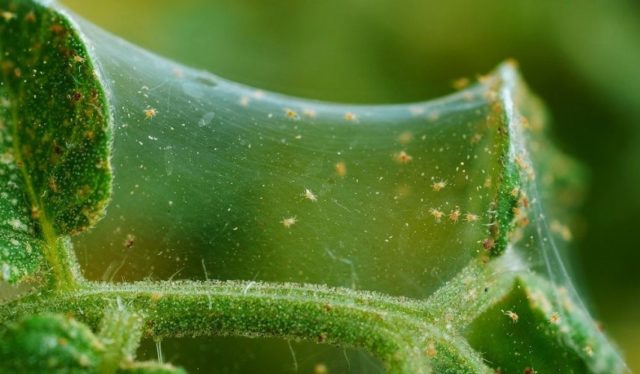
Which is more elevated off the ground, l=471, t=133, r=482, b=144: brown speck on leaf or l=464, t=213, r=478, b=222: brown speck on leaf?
l=471, t=133, r=482, b=144: brown speck on leaf

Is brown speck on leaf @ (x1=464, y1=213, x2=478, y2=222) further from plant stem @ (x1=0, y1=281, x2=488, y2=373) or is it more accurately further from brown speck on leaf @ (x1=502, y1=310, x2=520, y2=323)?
plant stem @ (x1=0, y1=281, x2=488, y2=373)

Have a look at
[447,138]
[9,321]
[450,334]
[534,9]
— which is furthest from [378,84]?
[9,321]

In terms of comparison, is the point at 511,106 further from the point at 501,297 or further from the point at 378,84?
the point at 378,84

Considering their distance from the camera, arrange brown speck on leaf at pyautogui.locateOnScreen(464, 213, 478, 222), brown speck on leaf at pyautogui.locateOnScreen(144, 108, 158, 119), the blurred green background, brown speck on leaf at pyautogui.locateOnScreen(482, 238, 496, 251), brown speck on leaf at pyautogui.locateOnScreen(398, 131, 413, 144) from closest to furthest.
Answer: brown speck on leaf at pyautogui.locateOnScreen(482, 238, 496, 251), brown speck on leaf at pyautogui.locateOnScreen(464, 213, 478, 222), brown speck on leaf at pyautogui.locateOnScreen(144, 108, 158, 119), brown speck on leaf at pyautogui.locateOnScreen(398, 131, 413, 144), the blurred green background

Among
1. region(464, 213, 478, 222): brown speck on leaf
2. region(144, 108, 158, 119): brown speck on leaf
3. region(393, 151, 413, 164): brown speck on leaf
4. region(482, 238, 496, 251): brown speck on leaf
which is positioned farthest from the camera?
region(393, 151, 413, 164): brown speck on leaf

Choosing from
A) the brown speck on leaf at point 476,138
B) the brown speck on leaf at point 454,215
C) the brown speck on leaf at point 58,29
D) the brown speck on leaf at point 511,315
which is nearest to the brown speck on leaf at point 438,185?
the brown speck on leaf at point 454,215

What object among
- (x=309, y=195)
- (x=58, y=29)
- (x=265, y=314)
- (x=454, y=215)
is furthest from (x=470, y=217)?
(x=58, y=29)

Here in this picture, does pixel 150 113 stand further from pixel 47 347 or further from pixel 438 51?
pixel 438 51

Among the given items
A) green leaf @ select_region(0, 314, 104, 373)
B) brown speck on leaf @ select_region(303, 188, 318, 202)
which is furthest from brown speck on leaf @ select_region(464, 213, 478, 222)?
green leaf @ select_region(0, 314, 104, 373)

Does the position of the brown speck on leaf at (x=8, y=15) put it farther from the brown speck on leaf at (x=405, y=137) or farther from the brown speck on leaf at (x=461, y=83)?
the brown speck on leaf at (x=461, y=83)
